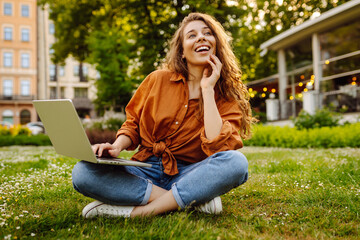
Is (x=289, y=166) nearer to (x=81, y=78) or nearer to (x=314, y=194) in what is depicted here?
(x=314, y=194)

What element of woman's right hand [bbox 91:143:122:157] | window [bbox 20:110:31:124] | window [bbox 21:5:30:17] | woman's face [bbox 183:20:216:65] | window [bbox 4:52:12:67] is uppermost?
window [bbox 21:5:30:17]

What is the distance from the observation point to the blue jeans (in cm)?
215

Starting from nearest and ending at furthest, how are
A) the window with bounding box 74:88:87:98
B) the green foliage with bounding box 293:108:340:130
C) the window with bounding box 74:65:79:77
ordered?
the green foliage with bounding box 293:108:340:130
the window with bounding box 74:65:79:77
the window with bounding box 74:88:87:98

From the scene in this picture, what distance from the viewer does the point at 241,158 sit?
7.37ft

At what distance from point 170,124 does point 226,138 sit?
0.49 meters

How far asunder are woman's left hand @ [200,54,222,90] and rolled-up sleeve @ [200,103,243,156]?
29 centimetres

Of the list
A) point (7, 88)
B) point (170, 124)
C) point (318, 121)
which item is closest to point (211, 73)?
point (170, 124)

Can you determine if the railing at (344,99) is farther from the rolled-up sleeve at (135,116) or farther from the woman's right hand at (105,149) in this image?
the woman's right hand at (105,149)

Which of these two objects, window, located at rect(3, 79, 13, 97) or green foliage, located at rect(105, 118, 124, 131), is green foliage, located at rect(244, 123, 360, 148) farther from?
window, located at rect(3, 79, 13, 97)

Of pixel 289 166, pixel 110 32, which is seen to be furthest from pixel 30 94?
pixel 289 166

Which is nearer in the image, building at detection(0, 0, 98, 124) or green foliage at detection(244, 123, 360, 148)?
green foliage at detection(244, 123, 360, 148)

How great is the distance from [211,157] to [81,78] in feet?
144

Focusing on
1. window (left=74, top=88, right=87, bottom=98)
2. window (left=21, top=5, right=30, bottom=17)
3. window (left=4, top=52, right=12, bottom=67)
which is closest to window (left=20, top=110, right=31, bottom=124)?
window (left=4, top=52, right=12, bottom=67)

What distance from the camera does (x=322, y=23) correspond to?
42.2 feet
